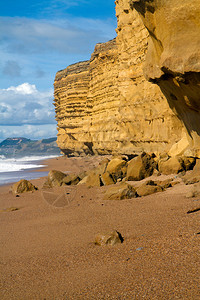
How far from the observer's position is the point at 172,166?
30.2 ft

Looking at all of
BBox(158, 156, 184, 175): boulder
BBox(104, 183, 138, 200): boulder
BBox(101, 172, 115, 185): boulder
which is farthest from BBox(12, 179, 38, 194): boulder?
BBox(158, 156, 184, 175): boulder

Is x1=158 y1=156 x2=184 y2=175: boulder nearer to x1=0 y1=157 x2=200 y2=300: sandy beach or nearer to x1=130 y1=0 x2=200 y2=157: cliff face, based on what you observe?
x1=130 y1=0 x2=200 y2=157: cliff face

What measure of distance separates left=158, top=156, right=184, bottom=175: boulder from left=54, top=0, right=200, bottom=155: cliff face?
2.02 feet

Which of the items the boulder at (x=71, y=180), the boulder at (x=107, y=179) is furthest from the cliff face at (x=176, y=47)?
the boulder at (x=71, y=180)

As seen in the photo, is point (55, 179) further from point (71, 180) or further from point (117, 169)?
point (117, 169)

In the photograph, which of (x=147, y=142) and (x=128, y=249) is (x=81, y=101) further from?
(x=128, y=249)

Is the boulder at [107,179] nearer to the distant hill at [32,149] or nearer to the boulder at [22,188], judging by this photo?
the boulder at [22,188]

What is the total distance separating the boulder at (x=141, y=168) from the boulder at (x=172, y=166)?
387mm

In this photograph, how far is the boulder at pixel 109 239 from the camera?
391 centimetres

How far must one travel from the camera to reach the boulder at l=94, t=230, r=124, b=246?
3.91m

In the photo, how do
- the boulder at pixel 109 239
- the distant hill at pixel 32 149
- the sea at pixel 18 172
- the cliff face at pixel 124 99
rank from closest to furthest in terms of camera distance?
the boulder at pixel 109 239
the cliff face at pixel 124 99
the sea at pixel 18 172
the distant hill at pixel 32 149

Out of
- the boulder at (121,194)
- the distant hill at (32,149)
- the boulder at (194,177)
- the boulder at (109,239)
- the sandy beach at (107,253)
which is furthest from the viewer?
the distant hill at (32,149)

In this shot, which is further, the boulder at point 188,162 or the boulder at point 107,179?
the boulder at point 107,179

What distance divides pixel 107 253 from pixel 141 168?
6489 mm
